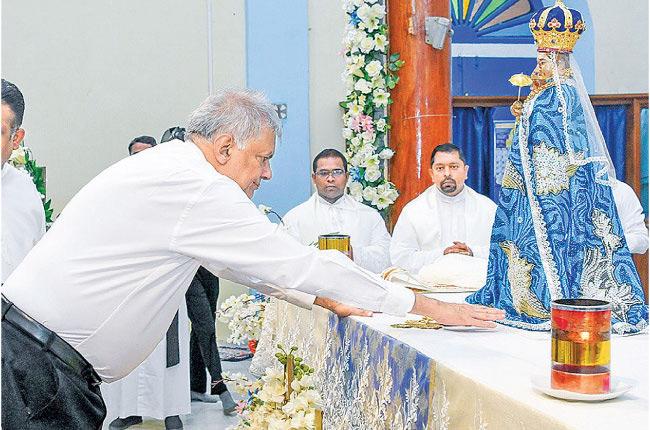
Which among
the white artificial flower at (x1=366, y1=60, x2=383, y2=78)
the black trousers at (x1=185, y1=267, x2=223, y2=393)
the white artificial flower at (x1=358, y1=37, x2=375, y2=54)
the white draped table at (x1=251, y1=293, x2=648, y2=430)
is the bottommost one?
the black trousers at (x1=185, y1=267, x2=223, y2=393)

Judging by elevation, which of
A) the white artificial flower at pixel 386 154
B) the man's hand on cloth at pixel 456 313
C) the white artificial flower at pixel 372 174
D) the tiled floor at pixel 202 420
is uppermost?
the white artificial flower at pixel 386 154

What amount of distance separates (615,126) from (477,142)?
1.43 metres

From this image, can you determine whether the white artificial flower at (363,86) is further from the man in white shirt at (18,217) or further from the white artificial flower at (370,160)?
the man in white shirt at (18,217)

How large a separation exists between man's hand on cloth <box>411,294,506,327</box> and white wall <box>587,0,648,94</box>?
7.50 metres

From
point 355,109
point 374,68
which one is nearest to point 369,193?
point 355,109

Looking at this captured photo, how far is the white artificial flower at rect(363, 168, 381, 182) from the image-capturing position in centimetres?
607

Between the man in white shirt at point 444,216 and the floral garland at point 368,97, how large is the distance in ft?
1.86

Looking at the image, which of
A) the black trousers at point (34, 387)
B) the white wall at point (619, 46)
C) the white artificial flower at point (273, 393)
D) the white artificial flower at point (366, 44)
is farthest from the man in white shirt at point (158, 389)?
the white wall at point (619, 46)

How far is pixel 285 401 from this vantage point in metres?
2.56

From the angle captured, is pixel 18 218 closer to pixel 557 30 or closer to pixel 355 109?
pixel 557 30

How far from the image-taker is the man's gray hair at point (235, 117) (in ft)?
8.01

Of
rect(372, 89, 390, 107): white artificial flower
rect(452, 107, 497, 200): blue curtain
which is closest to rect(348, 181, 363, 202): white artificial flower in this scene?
rect(372, 89, 390, 107): white artificial flower

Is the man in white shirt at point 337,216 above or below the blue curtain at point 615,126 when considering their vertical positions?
below

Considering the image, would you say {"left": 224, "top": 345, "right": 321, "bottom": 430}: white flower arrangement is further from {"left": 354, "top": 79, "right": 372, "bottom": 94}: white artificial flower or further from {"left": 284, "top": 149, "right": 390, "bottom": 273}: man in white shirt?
{"left": 354, "top": 79, "right": 372, "bottom": 94}: white artificial flower
